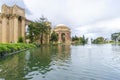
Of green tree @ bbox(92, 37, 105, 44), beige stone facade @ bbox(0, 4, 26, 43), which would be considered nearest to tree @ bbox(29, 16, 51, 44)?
beige stone facade @ bbox(0, 4, 26, 43)

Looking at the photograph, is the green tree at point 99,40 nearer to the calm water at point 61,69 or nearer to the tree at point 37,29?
the tree at point 37,29

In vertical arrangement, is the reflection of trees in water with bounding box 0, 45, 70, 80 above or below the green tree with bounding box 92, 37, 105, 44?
below

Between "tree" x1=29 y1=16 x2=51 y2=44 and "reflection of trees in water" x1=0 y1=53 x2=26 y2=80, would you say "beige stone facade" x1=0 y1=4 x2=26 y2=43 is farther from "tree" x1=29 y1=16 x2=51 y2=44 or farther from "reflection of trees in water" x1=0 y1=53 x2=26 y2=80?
"reflection of trees in water" x1=0 y1=53 x2=26 y2=80

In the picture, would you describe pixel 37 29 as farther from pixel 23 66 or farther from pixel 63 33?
pixel 63 33

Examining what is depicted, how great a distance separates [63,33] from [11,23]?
5119 centimetres

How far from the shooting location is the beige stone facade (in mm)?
49812

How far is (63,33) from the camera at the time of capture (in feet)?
326

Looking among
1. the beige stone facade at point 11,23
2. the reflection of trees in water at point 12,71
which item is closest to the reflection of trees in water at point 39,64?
the reflection of trees in water at point 12,71

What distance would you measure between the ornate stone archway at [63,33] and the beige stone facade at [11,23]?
148ft

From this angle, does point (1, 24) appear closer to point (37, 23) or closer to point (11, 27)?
point (11, 27)

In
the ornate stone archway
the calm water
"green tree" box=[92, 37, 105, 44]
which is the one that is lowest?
the calm water

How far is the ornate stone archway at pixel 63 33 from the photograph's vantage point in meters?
97.0

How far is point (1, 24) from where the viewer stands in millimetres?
53875

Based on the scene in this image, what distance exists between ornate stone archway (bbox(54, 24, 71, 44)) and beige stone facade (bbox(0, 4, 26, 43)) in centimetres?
4499
